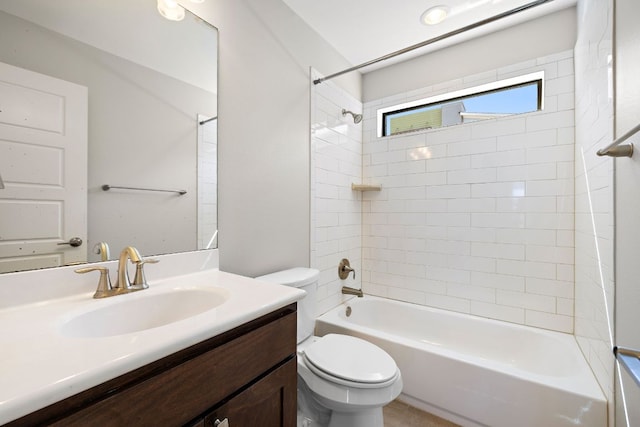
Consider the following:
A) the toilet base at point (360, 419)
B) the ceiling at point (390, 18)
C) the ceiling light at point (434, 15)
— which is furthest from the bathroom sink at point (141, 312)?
the ceiling light at point (434, 15)

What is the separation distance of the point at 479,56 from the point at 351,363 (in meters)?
2.33

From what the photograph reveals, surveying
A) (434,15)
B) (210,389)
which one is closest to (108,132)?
(210,389)

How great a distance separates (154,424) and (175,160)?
99 centimetres

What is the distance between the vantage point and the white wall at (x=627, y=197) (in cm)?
77

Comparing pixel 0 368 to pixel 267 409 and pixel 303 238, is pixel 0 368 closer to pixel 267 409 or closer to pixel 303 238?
pixel 267 409

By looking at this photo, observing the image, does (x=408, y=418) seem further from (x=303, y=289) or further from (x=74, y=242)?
(x=74, y=242)

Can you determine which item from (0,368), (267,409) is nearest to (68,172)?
(0,368)

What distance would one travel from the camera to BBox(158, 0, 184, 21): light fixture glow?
1.17m

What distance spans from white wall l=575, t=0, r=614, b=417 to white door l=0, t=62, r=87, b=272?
1.98m

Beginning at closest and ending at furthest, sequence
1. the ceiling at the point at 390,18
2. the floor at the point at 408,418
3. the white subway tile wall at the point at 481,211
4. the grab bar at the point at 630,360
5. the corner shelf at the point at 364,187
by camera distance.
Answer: the grab bar at the point at 630,360
the floor at the point at 408,418
the ceiling at the point at 390,18
the white subway tile wall at the point at 481,211
the corner shelf at the point at 364,187

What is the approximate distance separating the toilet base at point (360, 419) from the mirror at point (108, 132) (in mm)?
1005

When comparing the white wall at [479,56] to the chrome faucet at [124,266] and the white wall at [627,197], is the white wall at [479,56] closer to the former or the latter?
the white wall at [627,197]

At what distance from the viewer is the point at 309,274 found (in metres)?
1.62

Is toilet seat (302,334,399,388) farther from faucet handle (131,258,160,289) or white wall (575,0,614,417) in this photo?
white wall (575,0,614,417)
